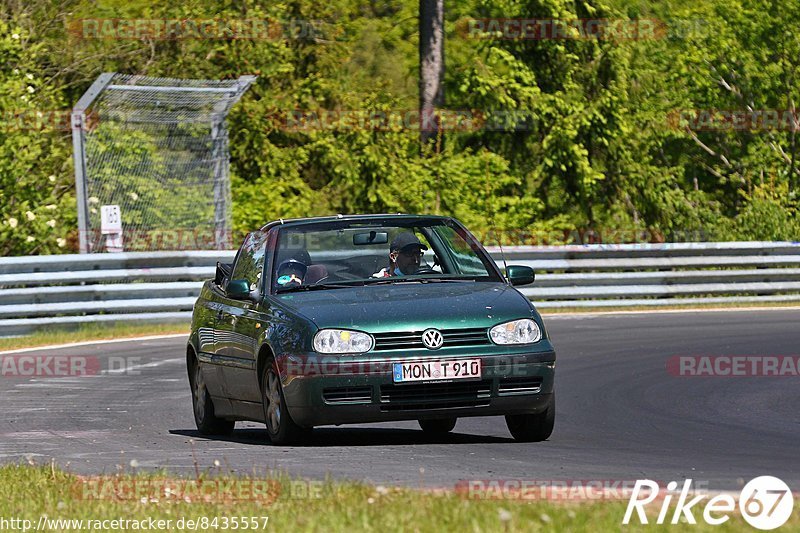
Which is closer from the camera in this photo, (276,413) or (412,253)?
(276,413)

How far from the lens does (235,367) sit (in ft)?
35.5

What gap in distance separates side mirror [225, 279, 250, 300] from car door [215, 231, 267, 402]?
0.24 ft

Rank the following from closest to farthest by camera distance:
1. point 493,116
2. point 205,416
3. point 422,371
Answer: point 422,371
point 205,416
point 493,116

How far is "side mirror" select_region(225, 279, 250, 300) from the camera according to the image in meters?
10.6

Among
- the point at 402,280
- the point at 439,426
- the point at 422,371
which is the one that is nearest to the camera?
the point at 422,371

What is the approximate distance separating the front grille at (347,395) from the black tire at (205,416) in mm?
2124

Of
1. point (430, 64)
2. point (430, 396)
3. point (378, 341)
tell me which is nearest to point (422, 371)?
point (430, 396)

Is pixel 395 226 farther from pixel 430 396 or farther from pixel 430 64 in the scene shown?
pixel 430 64

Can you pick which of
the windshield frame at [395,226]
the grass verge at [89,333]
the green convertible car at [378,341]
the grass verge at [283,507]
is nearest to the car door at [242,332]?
the green convertible car at [378,341]

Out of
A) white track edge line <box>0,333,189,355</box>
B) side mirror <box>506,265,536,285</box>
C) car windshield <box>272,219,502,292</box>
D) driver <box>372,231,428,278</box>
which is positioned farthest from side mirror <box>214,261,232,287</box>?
white track edge line <box>0,333,189,355</box>

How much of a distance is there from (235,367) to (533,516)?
15.8 feet

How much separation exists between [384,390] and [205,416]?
2.41 metres

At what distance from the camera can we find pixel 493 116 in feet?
114

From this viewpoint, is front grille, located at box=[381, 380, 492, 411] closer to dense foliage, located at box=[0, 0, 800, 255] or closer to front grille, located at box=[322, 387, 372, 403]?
front grille, located at box=[322, 387, 372, 403]
